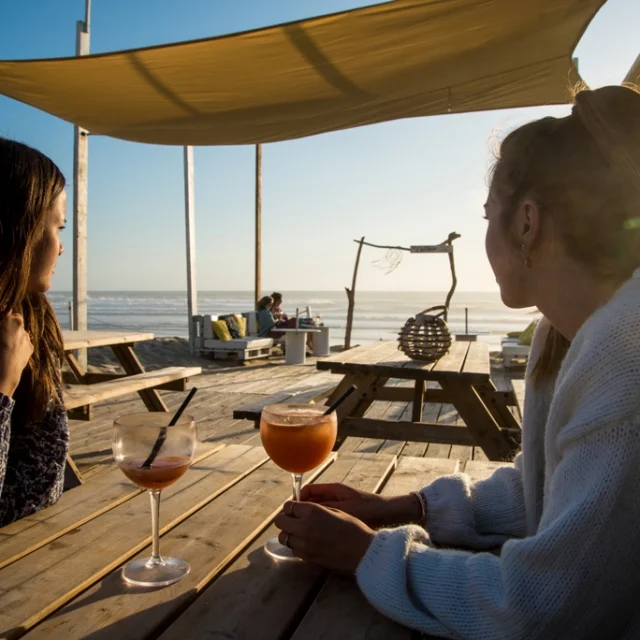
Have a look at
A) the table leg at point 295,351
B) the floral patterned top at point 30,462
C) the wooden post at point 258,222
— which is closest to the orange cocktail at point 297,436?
the floral patterned top at point 30,462

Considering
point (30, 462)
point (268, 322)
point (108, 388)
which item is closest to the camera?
point (30, 462)

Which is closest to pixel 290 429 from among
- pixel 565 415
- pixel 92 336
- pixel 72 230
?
pixel 565 415

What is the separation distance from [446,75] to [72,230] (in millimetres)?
5797

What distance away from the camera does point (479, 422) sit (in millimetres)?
3791

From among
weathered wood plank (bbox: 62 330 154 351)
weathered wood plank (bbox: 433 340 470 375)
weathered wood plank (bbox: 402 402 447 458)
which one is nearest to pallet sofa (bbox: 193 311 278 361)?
weathered wood plank (bbox: 402 402 447 458)

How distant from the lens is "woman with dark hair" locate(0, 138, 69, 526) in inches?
52.9

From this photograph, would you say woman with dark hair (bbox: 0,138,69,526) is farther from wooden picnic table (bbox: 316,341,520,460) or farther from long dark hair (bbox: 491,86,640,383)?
wooden picnic table (bbox: 316,341,520,460)

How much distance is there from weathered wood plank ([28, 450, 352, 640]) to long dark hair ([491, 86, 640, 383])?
757mm

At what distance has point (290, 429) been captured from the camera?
112 centimetres

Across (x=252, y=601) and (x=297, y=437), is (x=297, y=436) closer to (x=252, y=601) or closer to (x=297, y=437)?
(x=297, y=437)

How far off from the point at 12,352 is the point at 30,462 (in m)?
0.28

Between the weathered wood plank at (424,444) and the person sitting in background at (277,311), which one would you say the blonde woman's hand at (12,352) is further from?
Answer: the person sitting in background at (277,311)

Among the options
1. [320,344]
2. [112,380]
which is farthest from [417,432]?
[320,344]

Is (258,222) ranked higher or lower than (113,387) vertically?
higher
